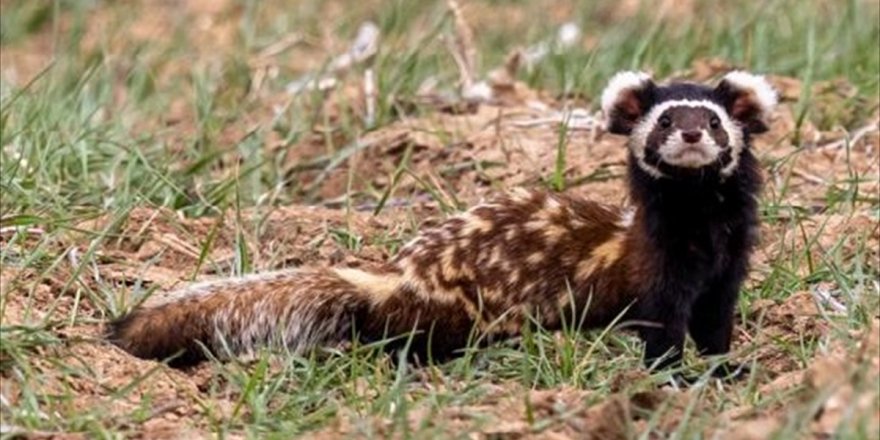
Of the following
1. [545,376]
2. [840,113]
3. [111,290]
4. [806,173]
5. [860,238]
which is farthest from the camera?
[840,113]

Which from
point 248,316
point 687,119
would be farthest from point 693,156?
point 248,316

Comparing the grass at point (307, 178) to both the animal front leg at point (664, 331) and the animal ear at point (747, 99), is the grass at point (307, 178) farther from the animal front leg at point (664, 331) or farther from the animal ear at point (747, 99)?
the animal ear at point (747, 99)

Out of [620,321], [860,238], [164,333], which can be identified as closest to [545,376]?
[620,321]

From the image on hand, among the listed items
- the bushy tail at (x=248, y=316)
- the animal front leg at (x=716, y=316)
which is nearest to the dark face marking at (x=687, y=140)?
the animal front leg at (x=716, y=316)

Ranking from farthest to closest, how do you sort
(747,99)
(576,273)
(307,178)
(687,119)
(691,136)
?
(307,178), (747,99), (576,273), (687,119), (691,136)

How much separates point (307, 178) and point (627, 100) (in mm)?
2568

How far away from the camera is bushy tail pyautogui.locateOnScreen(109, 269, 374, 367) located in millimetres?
7992

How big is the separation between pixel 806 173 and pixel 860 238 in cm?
123

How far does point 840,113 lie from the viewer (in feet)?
36.3

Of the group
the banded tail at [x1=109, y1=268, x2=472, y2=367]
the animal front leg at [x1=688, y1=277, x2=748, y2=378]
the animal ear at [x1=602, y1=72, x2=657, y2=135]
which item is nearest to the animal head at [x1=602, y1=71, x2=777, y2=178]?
the animal ear at [x1=602, y1=72, x2=657, y2=135]

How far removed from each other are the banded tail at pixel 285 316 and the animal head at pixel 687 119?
2.68 feet

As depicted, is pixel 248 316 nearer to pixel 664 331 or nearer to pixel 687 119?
pixel 664 331

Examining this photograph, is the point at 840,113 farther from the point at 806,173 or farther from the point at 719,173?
the point at 719,173

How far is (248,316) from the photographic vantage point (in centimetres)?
816
